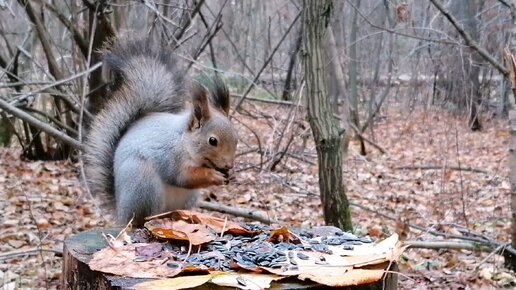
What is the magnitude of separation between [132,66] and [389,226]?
2304mm

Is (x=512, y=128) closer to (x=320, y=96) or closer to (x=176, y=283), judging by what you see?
(x=320, y=96)

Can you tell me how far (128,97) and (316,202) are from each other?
2682 mm

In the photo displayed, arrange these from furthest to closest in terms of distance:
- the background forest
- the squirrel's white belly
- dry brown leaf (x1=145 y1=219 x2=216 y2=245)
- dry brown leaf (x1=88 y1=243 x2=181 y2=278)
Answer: the background forest < the squirrel's white belly < dry brown leaf (x1=145 y1=219 x2=216 y2=245) < dry brown leaf (x1=88 y1=243 x2=181 y2=278)

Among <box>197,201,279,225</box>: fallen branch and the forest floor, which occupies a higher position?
<box>197,201,279,225</box>: fallen branch

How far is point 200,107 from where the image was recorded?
85.3 inches

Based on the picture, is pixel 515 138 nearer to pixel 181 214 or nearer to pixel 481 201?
pixel 181 214

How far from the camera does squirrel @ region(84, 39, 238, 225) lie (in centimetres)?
218

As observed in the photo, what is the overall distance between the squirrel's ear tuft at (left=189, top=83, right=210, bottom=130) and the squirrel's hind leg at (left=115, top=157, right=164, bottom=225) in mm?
202

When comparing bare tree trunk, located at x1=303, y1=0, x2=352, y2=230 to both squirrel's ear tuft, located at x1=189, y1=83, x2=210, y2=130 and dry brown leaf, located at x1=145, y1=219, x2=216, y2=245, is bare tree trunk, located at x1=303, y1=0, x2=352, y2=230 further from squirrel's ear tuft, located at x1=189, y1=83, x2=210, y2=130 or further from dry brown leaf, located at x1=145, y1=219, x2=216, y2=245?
dry brown leaf, located at x1=145, y1=219, x2=216, y2=245

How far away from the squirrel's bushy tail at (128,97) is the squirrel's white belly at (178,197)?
217 mm

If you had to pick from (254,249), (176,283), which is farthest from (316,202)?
(176,283)

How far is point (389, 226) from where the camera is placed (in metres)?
4.23

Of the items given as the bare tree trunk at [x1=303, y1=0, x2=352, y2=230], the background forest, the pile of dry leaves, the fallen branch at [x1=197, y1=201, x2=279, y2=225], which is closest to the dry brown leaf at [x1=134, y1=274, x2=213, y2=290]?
the pile of dry leaves

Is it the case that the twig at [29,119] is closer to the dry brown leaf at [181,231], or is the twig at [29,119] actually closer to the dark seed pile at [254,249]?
the dry brown leaf at [181,231]
